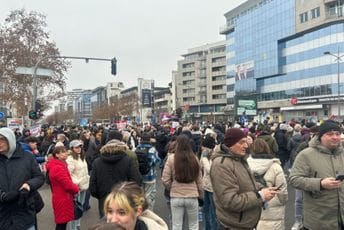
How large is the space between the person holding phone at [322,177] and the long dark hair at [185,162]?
201 centimetres

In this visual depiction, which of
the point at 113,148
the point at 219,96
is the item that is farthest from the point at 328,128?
the point at 219,96

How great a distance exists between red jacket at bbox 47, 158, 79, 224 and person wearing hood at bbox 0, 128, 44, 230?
4.92ft

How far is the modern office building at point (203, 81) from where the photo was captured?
111 m

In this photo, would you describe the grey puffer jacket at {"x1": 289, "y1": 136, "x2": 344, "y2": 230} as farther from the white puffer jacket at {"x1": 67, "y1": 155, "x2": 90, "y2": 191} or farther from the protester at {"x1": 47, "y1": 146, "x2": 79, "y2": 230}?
the white puffer jacket at {"x1": 67, "y1": 155, "x2": 90, "y2": 191}

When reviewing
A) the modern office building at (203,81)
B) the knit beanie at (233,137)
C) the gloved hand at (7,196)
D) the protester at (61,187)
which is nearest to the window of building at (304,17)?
the modern office building at (203,81)

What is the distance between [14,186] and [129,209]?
2.20m

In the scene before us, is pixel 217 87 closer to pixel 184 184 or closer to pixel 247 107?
pixel 247 107

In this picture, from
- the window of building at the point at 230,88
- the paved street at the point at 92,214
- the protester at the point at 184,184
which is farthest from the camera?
the window of building at the point at 230,88

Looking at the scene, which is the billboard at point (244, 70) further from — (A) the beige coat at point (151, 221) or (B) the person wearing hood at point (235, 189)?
(A) the beige coat at point (151, 221)

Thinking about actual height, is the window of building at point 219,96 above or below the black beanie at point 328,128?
above

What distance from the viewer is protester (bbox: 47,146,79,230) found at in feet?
20.5

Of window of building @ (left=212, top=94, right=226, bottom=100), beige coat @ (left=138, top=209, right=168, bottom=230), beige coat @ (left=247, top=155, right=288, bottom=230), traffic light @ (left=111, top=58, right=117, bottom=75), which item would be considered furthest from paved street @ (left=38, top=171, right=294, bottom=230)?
window of building @ (left=212, top=94, right=226, bottom=100)

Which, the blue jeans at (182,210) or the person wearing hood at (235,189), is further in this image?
the blue jeans at (182,210)

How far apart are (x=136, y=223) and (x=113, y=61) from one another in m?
21.8
